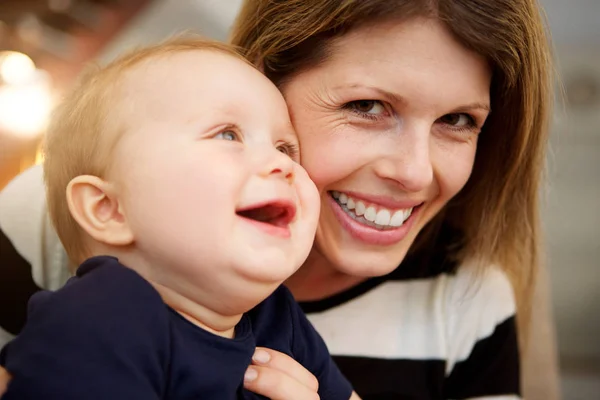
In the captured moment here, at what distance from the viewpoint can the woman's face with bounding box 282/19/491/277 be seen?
937 millimetres

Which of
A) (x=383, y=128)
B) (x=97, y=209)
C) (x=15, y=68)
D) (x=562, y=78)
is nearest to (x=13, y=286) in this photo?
(x=97, y=209)

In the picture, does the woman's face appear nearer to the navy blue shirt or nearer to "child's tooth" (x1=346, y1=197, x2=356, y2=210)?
"child's tooth" (x1=346, y1=197, x2=356, y2=210)

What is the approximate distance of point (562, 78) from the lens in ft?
5.94

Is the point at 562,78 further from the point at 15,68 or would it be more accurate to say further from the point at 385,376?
the point at 15,68

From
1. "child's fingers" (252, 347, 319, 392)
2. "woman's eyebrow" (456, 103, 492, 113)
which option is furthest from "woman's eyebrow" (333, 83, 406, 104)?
"child's fingers" (252, 347, 319, 392)

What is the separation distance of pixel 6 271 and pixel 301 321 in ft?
1.75

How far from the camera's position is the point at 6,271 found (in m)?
1.11

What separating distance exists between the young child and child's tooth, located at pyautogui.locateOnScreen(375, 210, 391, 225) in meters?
0.27

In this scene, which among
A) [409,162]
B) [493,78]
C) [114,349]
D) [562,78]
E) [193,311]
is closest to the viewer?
[114,349]

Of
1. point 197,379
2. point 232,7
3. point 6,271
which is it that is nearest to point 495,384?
point 197,379

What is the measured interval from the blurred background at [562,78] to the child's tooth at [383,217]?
3.22 feet

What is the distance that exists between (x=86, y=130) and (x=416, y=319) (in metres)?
0.75

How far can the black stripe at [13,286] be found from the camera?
111cm

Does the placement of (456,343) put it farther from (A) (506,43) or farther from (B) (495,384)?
(A) (506,43)
